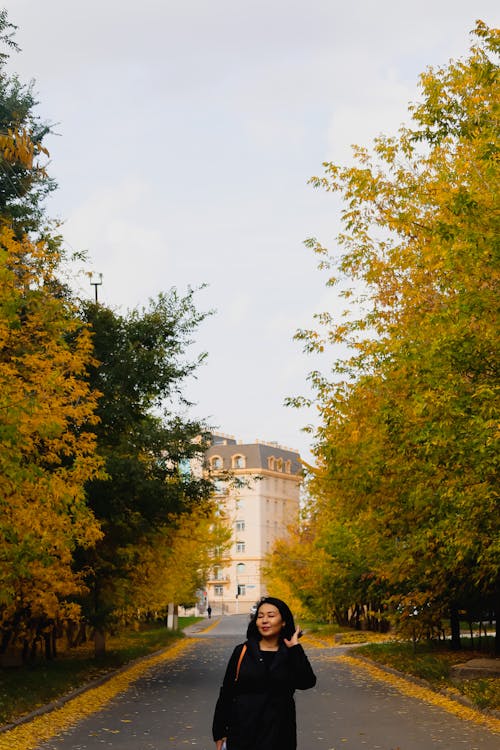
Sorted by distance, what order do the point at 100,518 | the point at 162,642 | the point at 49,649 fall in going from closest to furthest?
the point at 100,518, the point at 49,649, the point at 162,642

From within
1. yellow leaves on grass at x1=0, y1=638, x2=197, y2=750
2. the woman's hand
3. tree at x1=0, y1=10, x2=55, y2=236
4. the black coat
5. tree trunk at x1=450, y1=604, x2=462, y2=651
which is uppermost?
tree at x1=0, y1=10, x2=55, y2=236

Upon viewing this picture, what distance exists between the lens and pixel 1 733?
1377 cm

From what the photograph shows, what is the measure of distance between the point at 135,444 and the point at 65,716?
913cm

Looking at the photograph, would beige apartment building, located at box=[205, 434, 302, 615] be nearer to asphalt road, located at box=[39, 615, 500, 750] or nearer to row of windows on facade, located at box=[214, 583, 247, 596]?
row of windows on facade, located at box=[214, 583, 247, 596]

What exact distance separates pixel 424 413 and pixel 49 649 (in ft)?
60.1

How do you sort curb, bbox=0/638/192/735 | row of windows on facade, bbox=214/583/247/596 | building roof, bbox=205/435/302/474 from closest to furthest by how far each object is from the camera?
curb, bbox=0/638/192/735, row of windows on facade, bbox=214/583/247/596, building roof, bbox=205/435/302/474

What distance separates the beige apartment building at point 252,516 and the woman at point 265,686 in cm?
13206

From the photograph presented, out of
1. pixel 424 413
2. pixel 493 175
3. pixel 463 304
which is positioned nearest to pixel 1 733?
pixel 424 413

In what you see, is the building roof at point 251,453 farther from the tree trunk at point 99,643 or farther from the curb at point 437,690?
the curb at point 437,690

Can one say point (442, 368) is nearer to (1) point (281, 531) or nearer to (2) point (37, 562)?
(2) point (37, 562)

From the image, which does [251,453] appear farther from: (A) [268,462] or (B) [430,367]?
(B) [430,367]

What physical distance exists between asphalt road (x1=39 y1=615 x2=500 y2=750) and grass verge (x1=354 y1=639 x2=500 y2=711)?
0.77 m

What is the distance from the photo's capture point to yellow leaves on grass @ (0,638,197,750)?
13.2 m

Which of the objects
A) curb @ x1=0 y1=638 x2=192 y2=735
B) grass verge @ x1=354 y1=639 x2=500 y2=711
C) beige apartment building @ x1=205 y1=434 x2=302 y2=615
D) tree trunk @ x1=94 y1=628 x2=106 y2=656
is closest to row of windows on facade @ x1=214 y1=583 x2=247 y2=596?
beige apartment building @ x1=205 y1=434 x2=302 y2=615
